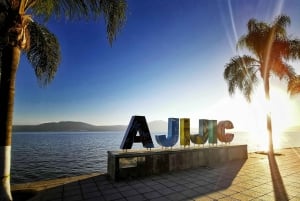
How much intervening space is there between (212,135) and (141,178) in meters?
5.75

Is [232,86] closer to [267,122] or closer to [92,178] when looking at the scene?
[267,122]

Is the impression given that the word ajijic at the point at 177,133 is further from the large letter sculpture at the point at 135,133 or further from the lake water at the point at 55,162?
the lake water at the point at 55,162

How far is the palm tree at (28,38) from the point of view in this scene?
5477 millimetres

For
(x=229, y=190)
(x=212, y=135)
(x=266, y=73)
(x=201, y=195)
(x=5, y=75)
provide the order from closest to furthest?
(x=5, y=75) → (x=201, y=195) → (x=229, y=190) → (x=212, y=135) → (x=266, y=73)

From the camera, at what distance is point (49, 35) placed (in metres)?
8.45

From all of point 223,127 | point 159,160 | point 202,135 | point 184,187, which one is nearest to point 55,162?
point 159,160

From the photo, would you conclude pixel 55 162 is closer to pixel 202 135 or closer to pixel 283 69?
pixel 202 135

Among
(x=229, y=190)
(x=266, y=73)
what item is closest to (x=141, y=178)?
(x=229, y=190)

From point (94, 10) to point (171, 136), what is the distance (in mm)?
7057

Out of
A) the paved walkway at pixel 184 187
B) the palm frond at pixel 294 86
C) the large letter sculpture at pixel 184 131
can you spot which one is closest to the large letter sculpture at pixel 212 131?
the large letter sculpture at pixel 184 131

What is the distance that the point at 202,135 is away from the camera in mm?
11852

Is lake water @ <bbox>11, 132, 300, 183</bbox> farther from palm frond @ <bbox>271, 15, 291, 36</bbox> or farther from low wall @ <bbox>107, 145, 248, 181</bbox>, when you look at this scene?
palm frond @ <bbox>271, 15, 291, 36</bbox>

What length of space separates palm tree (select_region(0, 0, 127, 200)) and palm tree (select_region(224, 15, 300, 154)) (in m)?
12.7

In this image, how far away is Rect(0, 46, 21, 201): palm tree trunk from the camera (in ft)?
17.7
